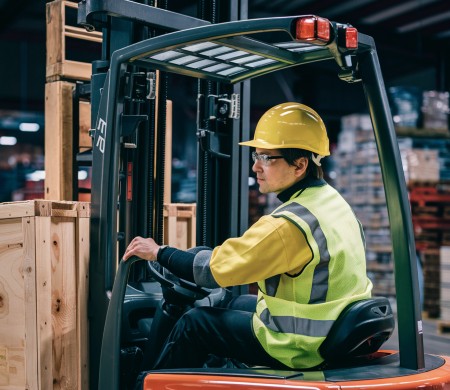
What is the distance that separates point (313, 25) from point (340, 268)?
3.10 feet

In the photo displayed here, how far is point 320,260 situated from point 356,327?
289 mm

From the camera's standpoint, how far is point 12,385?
3.32m

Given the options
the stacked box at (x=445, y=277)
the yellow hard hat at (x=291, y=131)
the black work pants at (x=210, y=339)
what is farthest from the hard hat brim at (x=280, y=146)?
the stacked box at (x=445, y=277)

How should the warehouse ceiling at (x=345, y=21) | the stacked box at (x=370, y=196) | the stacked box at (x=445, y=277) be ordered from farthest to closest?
the warehouse ceiling at (x=345, y=21)
the stacked box at (x=370, y=196)
the stacked box at (x=445, y=277)

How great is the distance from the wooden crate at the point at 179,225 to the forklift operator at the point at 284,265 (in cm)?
149

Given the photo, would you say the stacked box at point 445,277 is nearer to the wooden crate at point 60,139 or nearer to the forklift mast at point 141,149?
the forklift mast at point 141,149

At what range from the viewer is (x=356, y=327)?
270cm

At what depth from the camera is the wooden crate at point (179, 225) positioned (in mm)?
4582

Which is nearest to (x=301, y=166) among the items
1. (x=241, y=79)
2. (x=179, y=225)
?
(x=241, y=79)

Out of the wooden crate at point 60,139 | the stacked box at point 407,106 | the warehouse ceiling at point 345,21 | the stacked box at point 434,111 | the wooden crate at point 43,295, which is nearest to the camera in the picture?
the wooden crate at point 43,295

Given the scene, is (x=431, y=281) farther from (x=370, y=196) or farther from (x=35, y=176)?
(x=35, y=176)

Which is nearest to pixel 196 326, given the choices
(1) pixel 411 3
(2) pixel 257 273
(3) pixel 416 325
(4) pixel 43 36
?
(2) pixel 257 273

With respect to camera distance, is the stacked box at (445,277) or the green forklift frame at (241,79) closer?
the green forklift frame at (241,79)

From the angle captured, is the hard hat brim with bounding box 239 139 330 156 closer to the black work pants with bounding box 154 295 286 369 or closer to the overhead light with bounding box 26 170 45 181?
the black work pants with bounding box 154 295 286 369
